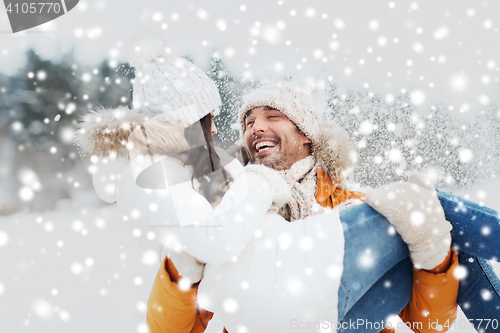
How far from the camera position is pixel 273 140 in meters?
1.26

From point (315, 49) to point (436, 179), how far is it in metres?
1.67

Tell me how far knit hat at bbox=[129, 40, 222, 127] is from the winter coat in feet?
0.28

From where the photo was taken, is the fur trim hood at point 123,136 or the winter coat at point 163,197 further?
the fur trim hood at point 123,136

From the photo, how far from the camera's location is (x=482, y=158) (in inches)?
88.5

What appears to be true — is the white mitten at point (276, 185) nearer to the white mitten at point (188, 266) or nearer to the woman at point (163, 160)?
the woman at point (163, 160)

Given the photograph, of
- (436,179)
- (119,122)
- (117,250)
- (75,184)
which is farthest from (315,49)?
(75,184)

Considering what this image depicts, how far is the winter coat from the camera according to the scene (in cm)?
57

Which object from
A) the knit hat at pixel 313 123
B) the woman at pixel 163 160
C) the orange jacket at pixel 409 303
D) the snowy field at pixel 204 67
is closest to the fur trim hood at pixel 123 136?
the woman at pixel 163 160

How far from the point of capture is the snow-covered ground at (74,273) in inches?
59.0

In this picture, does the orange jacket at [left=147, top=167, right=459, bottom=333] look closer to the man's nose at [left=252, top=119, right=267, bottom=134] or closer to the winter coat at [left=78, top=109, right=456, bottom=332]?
the winter coat at [left=78, top=109, right=456, bottom=332]

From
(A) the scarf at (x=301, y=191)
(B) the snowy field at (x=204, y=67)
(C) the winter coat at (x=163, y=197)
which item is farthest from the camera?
(B) the snowy field at (x=204, y=67)

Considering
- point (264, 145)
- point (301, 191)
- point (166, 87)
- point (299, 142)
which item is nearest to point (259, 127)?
point (264, 145)

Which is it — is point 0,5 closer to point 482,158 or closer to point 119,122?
point 119,122

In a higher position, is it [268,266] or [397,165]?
[268,266]
